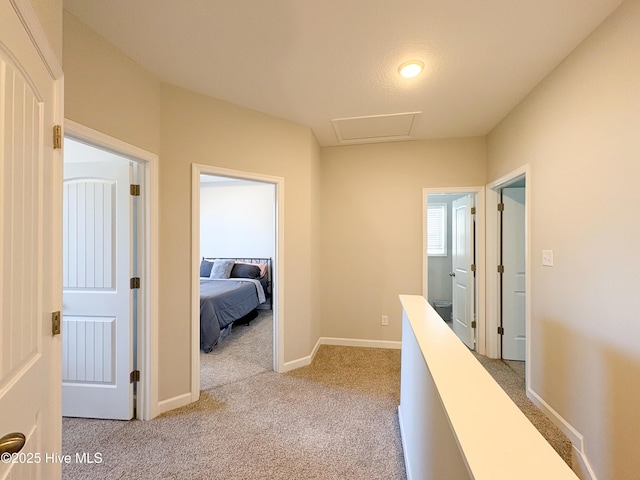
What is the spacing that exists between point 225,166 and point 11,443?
6.73ft

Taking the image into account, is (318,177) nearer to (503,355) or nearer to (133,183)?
(133,183)

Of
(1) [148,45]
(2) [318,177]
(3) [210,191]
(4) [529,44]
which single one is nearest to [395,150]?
(2) [318,177]

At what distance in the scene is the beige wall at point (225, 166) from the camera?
A: 206 cm

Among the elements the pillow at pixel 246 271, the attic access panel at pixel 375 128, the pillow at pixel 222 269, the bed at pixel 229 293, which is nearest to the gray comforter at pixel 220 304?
the bed at pixel 229 293

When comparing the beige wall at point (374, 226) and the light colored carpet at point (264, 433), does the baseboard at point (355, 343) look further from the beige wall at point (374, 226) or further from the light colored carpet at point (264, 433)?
the light colored carpet at point (264, 433)

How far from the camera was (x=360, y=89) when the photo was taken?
2.13 meters

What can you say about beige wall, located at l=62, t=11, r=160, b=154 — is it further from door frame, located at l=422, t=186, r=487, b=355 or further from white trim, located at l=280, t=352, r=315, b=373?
door frame, located at l=422, t=186, r=487, b=355

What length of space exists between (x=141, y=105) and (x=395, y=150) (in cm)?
261

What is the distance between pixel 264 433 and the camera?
6.06 ft

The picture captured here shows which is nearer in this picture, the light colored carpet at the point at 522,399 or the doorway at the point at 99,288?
the light colored carpet at the point at 522,399

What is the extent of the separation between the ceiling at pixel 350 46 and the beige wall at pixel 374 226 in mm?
844

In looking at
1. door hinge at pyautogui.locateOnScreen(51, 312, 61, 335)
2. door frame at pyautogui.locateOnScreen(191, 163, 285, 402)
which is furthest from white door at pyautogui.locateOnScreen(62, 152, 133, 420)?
door hinge at pyautogui.locateOnScreen(51, 312, 61, 335)

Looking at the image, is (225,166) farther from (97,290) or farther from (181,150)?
(97,290)

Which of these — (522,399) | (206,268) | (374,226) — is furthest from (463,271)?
(206,268)
